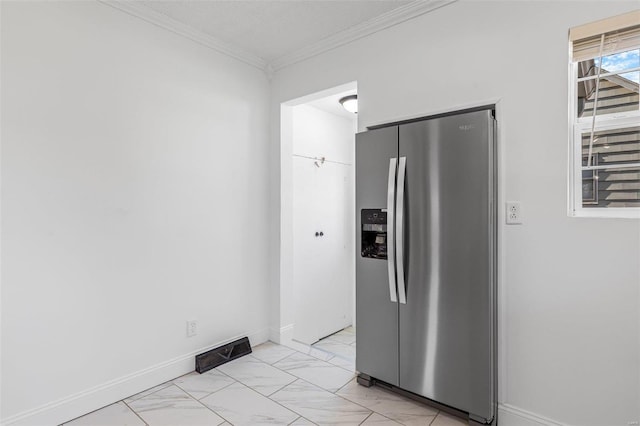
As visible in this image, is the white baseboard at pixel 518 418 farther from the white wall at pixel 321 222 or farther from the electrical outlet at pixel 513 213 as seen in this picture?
the white wall at pixel 321 222

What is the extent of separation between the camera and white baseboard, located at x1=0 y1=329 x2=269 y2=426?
1.93 m

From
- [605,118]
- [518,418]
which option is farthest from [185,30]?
[518,418]

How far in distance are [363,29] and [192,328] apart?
101 inches

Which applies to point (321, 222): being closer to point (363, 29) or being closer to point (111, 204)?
point (363, 29)

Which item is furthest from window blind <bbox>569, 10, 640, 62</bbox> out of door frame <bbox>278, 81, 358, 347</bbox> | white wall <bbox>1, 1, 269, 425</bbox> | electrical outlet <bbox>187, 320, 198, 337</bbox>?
electrical outlet <bbox>187, 320, 198, 337</bbox>

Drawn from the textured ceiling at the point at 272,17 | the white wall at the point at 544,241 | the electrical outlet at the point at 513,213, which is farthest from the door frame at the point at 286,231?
the electrical outlet at the point at 513,213

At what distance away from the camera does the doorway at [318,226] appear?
333 cm

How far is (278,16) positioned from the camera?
244 cm

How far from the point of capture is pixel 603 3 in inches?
67.6

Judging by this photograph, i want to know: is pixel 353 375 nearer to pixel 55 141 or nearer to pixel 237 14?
pixel 55 141

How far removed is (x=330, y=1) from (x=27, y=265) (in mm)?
2377

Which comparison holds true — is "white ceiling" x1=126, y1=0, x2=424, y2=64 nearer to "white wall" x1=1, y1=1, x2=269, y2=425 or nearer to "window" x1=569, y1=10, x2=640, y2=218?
"white wall" x1=1, y1=1, x2=269, y2=425

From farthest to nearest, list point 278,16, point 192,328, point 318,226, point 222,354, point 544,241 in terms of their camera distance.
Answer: point 318,226, point 222,354, point 192,328, point 278,16, point 544,241

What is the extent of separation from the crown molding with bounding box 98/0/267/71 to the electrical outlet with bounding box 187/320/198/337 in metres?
2.15
